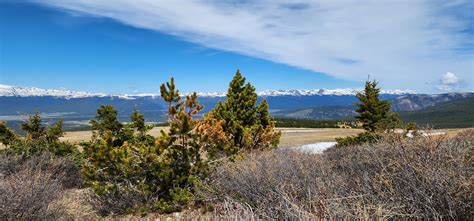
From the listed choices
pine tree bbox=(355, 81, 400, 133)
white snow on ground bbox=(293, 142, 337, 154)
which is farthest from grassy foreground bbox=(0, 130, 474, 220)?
pine tree bbox=(355, 81, 400, 133)

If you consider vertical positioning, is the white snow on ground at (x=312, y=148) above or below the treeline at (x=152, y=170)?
below

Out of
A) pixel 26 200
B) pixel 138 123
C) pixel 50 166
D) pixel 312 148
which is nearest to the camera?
pixel 26 200

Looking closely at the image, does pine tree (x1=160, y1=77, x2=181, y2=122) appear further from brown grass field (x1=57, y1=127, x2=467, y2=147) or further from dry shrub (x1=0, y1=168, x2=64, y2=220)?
brown grass field (x1=57, y1=127, x2=467, y2=147)

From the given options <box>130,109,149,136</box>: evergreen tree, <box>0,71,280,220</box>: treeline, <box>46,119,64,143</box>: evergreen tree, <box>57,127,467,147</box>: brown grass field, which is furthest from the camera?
<box>57,127,467,147</box>: brown grass field

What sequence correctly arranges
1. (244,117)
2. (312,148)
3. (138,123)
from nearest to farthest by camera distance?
1. (138,123)
2. (244,117)
3. (312,148)

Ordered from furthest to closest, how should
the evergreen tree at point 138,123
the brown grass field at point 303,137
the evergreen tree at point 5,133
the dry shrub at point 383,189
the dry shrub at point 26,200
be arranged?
the brown grass field at point 303,137, the evergreen tree at point 5,133, the evergreen tree at point 138,123, the dry shrub at point 26,200, the dry shrub at point 383,189

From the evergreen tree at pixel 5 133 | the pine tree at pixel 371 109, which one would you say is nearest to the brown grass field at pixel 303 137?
the pine tree at pixel 371 109

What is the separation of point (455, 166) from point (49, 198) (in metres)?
8.26

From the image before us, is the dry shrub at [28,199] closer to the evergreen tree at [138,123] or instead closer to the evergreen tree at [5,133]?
the evergreen tree at [138,123]

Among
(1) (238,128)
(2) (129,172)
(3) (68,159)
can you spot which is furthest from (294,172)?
(3) (68,159)

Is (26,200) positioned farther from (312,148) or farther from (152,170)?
(312,148)

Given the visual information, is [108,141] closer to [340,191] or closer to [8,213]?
[8,213]

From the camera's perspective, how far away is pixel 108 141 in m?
9.05

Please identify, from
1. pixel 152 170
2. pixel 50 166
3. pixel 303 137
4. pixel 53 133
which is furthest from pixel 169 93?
pixel 303 137
